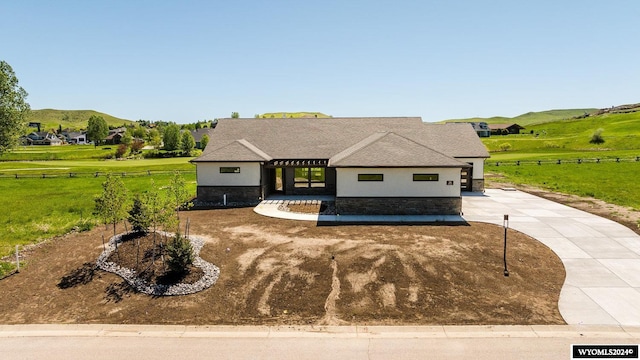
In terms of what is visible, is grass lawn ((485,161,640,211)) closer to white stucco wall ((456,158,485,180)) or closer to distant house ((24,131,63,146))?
white stucco wall ((456,158,485,180))

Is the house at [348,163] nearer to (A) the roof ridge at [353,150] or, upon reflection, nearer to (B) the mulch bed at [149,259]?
(A) the roof ridge at [353,150]

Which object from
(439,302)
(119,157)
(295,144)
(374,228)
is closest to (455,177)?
(374,228)

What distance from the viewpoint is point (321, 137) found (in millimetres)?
32750

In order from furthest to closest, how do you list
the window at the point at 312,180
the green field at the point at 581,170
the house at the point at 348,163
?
the window at the point at 312,180, the green field at the point at 581,170, the house at the point at 348,163

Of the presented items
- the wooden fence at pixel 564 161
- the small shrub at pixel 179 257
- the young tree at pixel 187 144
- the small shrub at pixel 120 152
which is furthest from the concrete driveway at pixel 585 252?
the small shrub at pixel 120 152

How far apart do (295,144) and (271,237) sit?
14781 mm

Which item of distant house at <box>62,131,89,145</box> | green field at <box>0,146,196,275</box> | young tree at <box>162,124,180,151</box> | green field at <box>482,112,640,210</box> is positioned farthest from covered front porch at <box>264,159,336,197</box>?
distant house at <box>62,131,89,145</box>

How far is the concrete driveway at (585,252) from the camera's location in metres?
11.5

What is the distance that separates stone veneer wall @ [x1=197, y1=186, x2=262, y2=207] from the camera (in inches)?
1073

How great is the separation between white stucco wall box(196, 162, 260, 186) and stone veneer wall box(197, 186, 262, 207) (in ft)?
1.02

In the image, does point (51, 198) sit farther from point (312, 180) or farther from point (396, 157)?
point (396, 157)

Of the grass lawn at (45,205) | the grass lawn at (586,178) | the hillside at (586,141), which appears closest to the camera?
the grass lawn at (45,205)

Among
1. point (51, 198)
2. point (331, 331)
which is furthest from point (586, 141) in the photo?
point (51, 198)

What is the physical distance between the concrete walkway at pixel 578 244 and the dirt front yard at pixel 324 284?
67 centimetres
